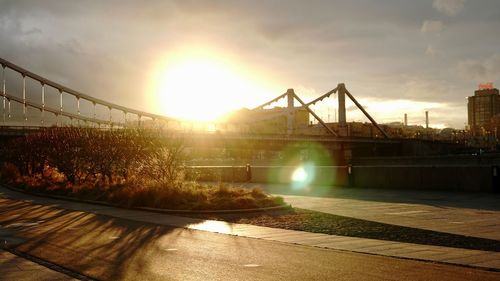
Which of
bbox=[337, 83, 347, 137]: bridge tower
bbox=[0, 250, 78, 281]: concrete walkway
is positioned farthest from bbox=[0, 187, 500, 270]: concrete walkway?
bbox=[337, 83, 347, 137]: bridge tower

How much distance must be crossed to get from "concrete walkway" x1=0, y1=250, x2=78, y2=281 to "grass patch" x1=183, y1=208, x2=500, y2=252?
7189 millimetres

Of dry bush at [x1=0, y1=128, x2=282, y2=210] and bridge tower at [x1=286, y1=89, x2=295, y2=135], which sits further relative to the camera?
bridge tower at [x1=286, y1=89, x2=295, y2=135]

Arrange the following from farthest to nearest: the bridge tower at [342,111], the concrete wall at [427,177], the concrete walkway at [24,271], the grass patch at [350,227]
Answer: the bridge tower at [342,111]
the concrete wall at [427,177]
the grass patch at [350,227]
the concrete walkway at [24,271]

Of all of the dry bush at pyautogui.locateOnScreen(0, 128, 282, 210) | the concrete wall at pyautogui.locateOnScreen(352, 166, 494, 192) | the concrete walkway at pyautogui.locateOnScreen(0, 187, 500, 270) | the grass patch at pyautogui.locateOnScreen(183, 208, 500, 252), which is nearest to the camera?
the concrete walkway at pyautogui.locateOnScreen(0, 187, 500, 270)

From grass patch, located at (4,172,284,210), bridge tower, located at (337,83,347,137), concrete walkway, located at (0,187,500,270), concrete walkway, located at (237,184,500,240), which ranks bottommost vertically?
concrete walkway, located at (0,187,500,270)

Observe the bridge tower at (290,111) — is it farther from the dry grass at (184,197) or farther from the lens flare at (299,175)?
the dry grass at (184,197)

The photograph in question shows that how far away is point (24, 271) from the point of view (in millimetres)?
10273

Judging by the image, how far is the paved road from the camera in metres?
9.48

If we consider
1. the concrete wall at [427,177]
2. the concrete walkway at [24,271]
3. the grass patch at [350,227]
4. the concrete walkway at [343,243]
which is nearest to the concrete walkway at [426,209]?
the grass patch at [350,227]

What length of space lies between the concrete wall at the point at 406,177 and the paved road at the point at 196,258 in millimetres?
17484

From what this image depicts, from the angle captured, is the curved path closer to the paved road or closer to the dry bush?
the paved road

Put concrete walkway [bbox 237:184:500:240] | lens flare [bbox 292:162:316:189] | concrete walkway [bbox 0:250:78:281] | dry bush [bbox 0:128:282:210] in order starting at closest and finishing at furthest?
concrete walkway [bbox 0:250:78:281] → concrete walkway [bbox 237:184:500:240] → dry bush [bbox 0:128:282:210] → lens flare [bbox 292:162:316:189]

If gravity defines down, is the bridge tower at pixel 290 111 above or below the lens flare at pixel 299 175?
above

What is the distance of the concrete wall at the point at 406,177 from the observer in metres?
27.8
